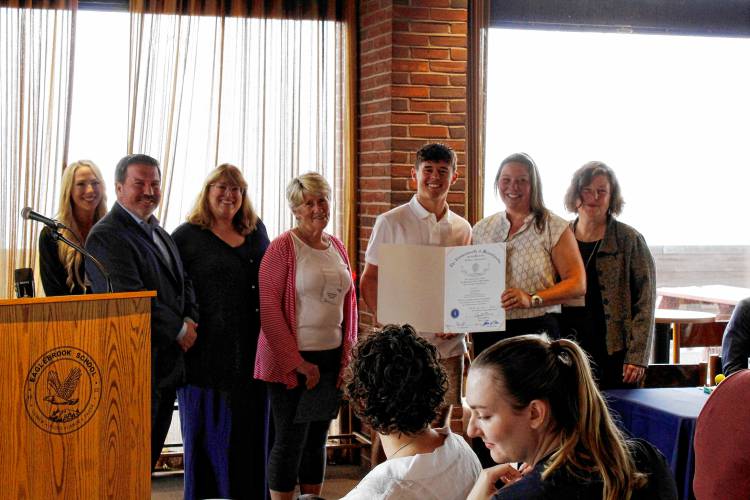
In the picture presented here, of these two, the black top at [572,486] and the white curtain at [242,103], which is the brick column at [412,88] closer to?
the white curtain at [242,103]

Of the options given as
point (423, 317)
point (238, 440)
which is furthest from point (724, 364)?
point (238, 440)

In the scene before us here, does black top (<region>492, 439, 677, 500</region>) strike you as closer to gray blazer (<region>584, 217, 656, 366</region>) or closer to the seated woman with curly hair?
the seated woman with curly hair

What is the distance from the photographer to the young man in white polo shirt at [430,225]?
14.5 ft

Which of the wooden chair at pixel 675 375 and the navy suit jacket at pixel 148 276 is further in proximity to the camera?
the wooden chair at pixel 675 375

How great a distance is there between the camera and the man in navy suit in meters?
3.92

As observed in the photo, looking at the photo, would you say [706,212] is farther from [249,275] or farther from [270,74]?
→ [249,275]

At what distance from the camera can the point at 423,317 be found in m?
4.34

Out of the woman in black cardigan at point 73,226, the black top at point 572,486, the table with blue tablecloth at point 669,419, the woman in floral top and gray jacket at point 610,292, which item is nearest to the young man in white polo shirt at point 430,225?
the woman in floral top and gray jacket at point 610,292

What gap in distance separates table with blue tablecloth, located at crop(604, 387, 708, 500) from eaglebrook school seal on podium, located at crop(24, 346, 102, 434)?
185 cm

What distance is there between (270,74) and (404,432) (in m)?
3.44

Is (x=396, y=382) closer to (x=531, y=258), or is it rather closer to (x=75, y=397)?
(x=75, y=397)

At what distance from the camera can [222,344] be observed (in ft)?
14.0

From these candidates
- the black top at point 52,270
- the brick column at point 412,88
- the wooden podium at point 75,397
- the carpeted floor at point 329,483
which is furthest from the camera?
the brick column at point 412,88

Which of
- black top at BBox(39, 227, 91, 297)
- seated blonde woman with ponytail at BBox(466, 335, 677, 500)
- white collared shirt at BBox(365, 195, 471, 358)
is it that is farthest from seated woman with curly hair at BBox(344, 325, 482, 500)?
black top at BBox(39, 227, 91, 297)
